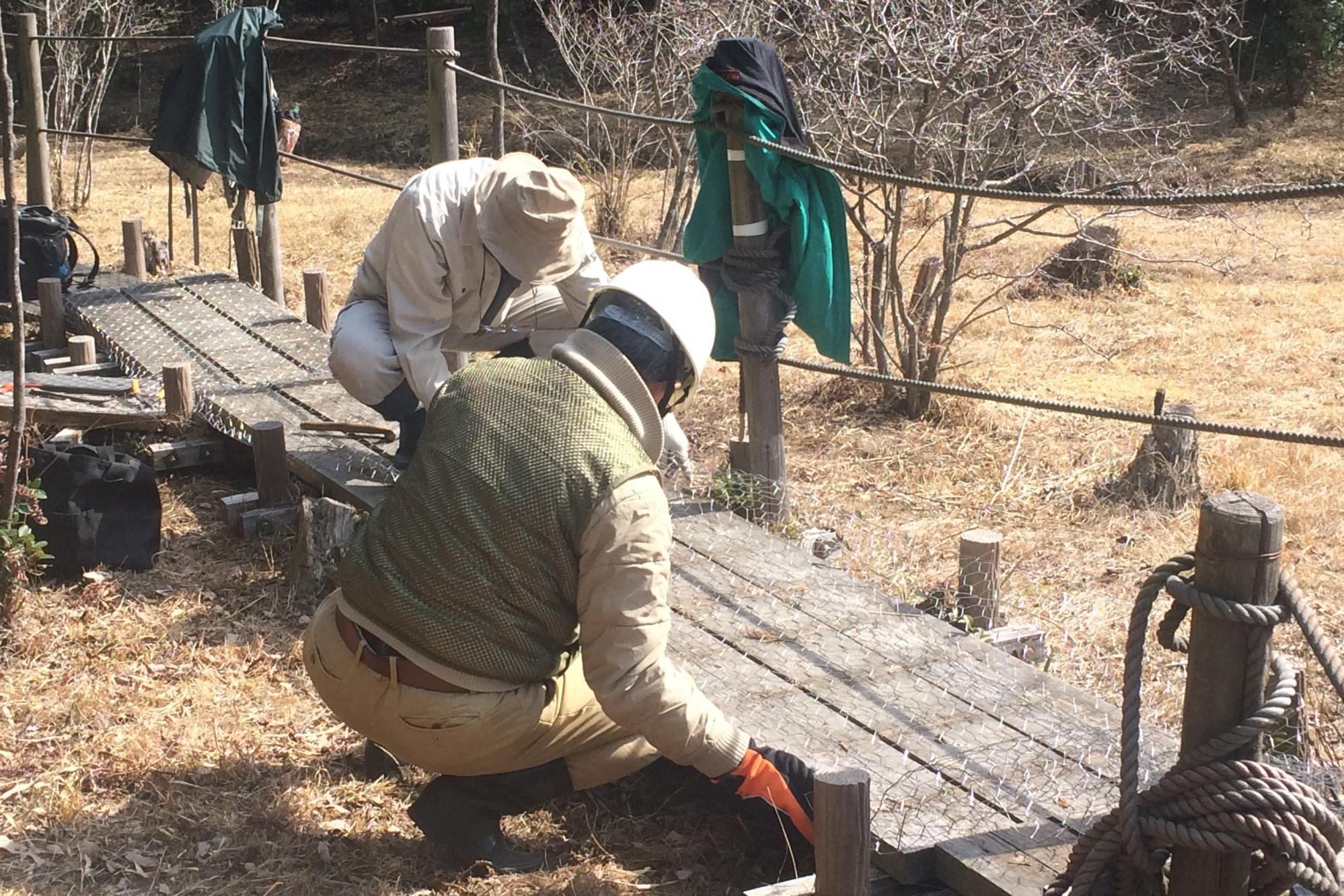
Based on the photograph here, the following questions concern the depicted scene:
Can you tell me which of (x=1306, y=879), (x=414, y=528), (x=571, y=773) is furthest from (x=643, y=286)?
(x=1306, y=879)

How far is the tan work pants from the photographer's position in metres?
2.79

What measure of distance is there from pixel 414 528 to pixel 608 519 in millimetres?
414

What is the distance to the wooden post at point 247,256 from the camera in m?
7.70

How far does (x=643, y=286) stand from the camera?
9.09ft

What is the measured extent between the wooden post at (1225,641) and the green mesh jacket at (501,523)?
3.45ft

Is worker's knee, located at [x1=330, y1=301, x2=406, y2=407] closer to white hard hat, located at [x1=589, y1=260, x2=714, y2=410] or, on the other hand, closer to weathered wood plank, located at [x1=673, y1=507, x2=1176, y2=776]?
weathered wood plank, located at [x1=673, y1=507, x2=1176, y2=776]

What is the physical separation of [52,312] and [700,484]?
4.09m

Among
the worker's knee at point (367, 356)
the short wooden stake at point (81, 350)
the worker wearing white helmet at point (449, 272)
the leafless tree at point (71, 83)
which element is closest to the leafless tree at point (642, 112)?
the leafless tree at point (71, 83)

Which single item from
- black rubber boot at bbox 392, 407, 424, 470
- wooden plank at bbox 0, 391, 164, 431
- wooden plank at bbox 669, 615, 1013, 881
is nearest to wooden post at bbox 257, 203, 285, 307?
wooden plank at bbox 0, 391, 164, 431

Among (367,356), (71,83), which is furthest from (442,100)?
(71,83)

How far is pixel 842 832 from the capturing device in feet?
8.20

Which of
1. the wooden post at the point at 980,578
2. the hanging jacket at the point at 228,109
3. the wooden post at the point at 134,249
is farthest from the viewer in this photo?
the wooden post at the point at 134,249

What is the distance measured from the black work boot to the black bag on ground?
1971 millimetres

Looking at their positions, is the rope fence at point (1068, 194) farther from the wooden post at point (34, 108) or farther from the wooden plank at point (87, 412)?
the wooden post at point (34, 108)
